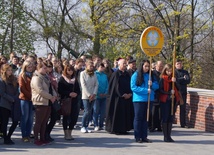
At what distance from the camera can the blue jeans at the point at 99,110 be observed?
1373 cm

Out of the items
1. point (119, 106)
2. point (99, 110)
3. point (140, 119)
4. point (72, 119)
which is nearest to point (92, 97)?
point (119, 106)

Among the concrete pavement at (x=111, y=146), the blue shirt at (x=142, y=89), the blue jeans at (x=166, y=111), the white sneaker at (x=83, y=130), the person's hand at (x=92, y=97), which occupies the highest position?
the blue shirt at (x=142, y=89)

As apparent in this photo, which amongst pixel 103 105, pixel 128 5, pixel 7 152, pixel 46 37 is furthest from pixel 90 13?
pixel 7 152

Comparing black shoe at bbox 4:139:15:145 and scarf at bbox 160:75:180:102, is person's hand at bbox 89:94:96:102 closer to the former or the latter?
scarf at bbox 160:75:180:102

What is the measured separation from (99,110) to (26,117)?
3.13 meters

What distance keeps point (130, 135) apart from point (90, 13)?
18094 millimetres

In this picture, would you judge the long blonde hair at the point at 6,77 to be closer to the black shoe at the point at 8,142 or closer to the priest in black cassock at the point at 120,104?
the black shoe at the point at 8,142

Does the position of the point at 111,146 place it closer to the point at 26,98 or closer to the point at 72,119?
the point at 72,119

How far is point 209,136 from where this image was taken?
13.1m

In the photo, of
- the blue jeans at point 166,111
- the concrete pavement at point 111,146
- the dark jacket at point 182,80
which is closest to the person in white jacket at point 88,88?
the concrete pavement at point 111,146

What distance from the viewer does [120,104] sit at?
1318cm

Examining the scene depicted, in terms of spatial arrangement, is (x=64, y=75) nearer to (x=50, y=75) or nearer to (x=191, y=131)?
(x=50, y=75)

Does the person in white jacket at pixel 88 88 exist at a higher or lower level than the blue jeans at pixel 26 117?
higher

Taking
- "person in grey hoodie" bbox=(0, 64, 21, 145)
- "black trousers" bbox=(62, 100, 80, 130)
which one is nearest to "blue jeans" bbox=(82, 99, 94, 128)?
"black trousers" bbox=(62, 100, 80, 130)
